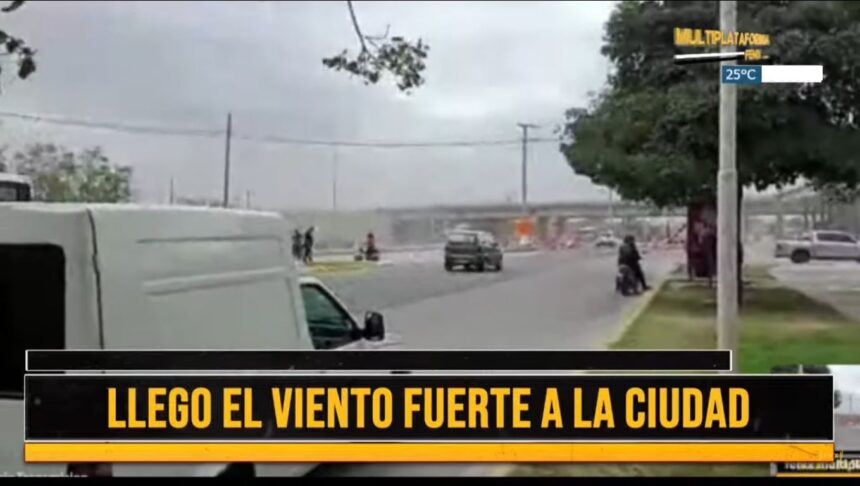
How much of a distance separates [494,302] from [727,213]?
544 mm

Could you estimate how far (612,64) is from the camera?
2.32 metres

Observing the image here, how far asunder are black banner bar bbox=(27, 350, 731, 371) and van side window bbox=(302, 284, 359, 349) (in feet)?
0.45

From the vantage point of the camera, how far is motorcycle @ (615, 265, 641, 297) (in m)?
2.31

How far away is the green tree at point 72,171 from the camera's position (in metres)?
2.18

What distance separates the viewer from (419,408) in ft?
7.18

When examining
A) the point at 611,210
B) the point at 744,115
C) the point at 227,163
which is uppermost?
the point at 744,115

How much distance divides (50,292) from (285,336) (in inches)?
20.0

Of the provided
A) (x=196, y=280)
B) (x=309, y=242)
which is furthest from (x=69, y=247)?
(x=309, y=242)

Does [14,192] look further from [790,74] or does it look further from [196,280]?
[790,74]

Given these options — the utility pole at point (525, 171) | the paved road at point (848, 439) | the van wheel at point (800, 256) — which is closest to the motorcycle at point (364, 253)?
the utility pole at point (525, 171)

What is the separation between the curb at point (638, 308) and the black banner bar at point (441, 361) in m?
0.05

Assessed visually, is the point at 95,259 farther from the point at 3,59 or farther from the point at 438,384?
the point at 438,384

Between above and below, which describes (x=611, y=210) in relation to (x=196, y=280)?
above

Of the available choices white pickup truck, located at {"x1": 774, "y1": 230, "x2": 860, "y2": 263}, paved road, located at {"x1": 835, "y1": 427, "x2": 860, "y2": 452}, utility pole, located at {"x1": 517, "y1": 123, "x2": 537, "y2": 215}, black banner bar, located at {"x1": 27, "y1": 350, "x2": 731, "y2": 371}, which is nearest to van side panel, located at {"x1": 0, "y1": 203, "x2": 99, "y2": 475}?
black banner bar, located at {"x1": 27, "y1": 350, "x2": 731, "y2": 371}
